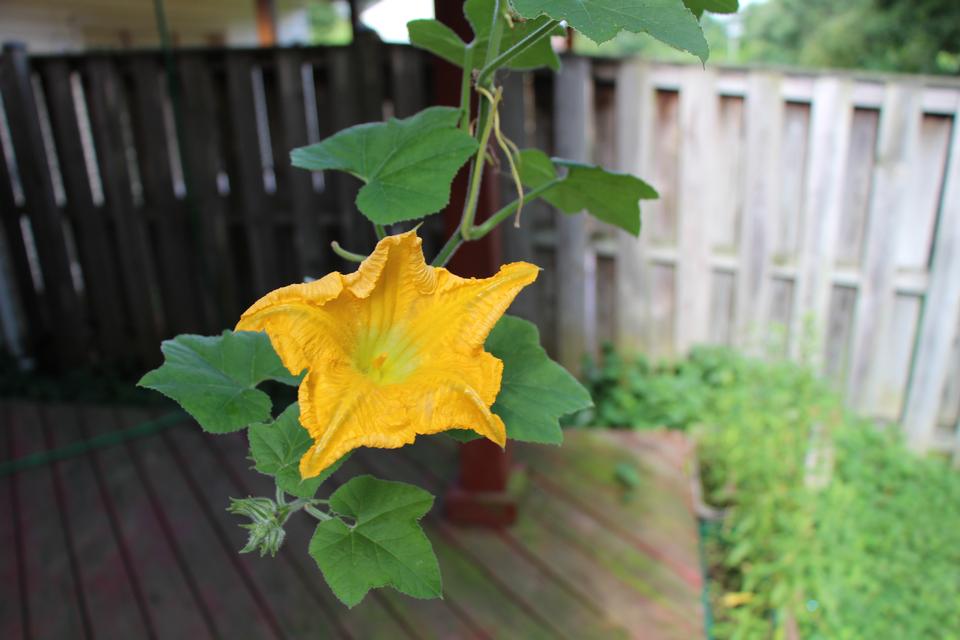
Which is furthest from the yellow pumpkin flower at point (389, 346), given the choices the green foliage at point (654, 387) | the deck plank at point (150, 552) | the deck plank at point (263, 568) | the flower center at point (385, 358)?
the green foliage at point (654, 387)

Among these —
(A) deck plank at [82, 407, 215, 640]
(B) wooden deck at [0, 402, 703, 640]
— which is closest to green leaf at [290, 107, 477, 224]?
(B) wooden deck at [0, 402, 703, 640]

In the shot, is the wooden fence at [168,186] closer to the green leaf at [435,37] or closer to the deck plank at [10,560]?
the deck plank at [10,560]

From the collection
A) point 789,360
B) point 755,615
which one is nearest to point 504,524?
point 755,615

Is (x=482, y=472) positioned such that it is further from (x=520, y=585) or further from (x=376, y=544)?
(x=376, y=544)

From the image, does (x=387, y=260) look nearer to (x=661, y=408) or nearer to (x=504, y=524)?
(x=504, y=524)

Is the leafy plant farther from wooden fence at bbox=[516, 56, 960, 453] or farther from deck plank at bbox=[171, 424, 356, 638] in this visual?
wooden fence at bbox=[516, 56, 960, 453]

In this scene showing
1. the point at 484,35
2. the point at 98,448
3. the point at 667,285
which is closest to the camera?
the point at 484,35
